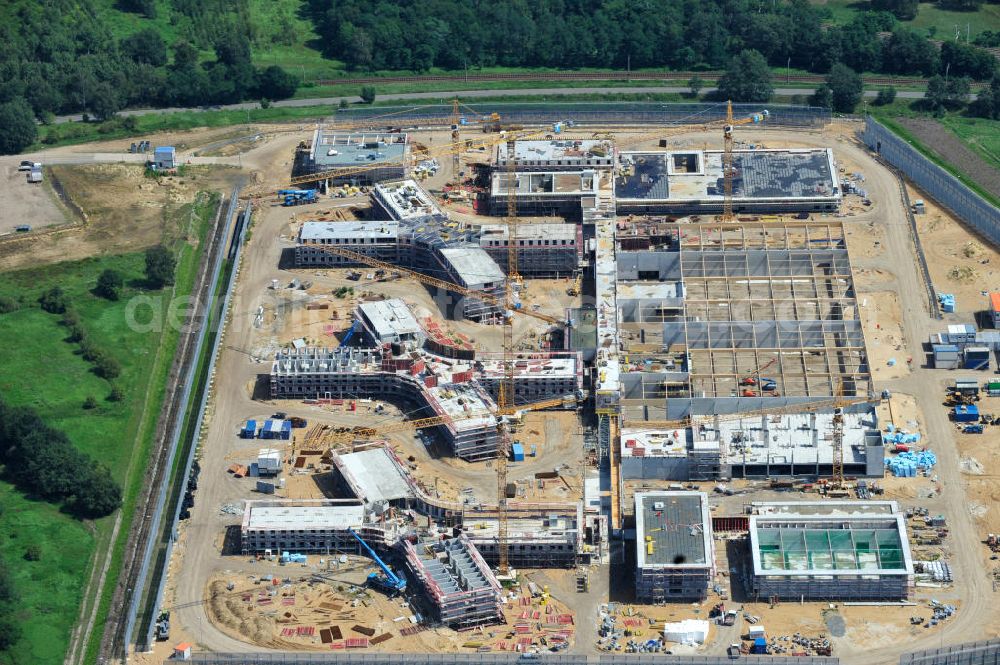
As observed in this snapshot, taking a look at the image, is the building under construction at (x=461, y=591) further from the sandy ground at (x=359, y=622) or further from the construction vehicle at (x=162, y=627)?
the construction vehicle at (x=162, y=627)

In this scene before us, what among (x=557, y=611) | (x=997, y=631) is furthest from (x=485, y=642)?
(x=997, y=631)

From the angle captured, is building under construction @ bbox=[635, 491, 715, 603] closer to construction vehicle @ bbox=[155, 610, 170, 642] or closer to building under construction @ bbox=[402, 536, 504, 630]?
building under construction @ bbox=[402, 536, 504, 630]

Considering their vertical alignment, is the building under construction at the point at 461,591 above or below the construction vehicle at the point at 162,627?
above

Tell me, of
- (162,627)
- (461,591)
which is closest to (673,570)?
(461,591)

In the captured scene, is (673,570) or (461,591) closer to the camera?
(461,591)

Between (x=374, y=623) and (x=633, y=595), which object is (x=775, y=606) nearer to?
(x=633, y=595)

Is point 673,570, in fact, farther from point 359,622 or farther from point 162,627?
point 162,627

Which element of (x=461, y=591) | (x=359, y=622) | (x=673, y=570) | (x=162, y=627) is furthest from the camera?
(x=359, y=622)

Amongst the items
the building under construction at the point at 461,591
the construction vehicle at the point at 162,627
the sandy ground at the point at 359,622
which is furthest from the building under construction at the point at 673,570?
the construction vehicle at the point at 162,627
